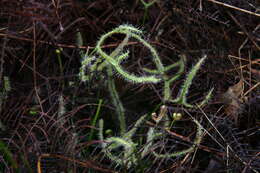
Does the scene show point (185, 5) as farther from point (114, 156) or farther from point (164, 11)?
point (114, 156)

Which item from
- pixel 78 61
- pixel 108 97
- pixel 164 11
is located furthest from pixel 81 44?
pixel 164 11

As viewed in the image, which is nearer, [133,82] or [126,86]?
[133,82]

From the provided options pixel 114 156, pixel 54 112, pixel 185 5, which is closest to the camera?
pixel 114 156

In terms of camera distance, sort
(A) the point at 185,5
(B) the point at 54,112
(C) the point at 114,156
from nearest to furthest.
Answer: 1. (C) the point at 114,156
2. (B) the point at 54,112
3. (A) the point at 185,5

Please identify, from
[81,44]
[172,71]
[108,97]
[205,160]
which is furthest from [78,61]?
[205,160]

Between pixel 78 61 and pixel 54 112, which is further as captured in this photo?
pixel 78 61

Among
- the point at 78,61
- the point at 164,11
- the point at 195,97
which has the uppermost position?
the point at 164,11

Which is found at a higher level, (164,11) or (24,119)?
(164,11)
